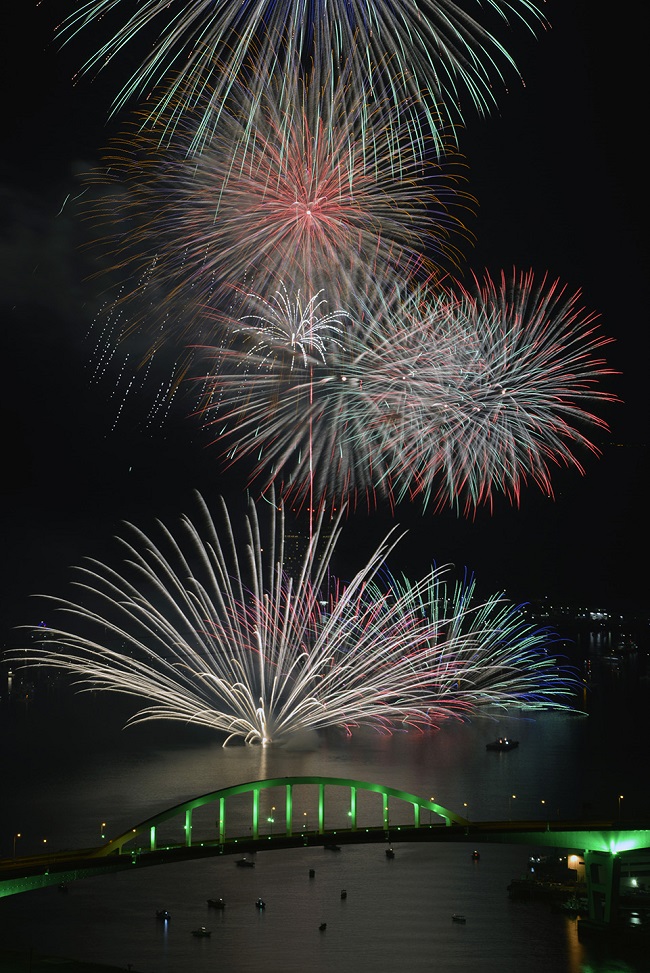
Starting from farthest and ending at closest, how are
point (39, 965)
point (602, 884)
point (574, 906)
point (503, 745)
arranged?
point (503, 745), point (574, 906), point (602, 884), point (39, 965)

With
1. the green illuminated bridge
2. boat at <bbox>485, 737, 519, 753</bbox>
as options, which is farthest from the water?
the green illuminated bridge

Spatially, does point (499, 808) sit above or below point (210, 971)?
above

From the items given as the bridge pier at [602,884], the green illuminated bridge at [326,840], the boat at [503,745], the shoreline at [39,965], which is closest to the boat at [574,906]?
the bridge pier at [602,884]

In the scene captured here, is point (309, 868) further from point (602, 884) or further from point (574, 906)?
point (602, 884)

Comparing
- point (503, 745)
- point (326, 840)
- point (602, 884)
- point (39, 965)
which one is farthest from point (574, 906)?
point (503, 745)

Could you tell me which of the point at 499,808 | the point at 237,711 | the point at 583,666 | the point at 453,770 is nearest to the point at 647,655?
the point at 583,666

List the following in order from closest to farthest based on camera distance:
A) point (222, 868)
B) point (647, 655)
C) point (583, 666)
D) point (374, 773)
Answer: point (222, 868) → point (374, 773) → point (583, 666) → point (647, 655)

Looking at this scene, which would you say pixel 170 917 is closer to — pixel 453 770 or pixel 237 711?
pixel 453 770
